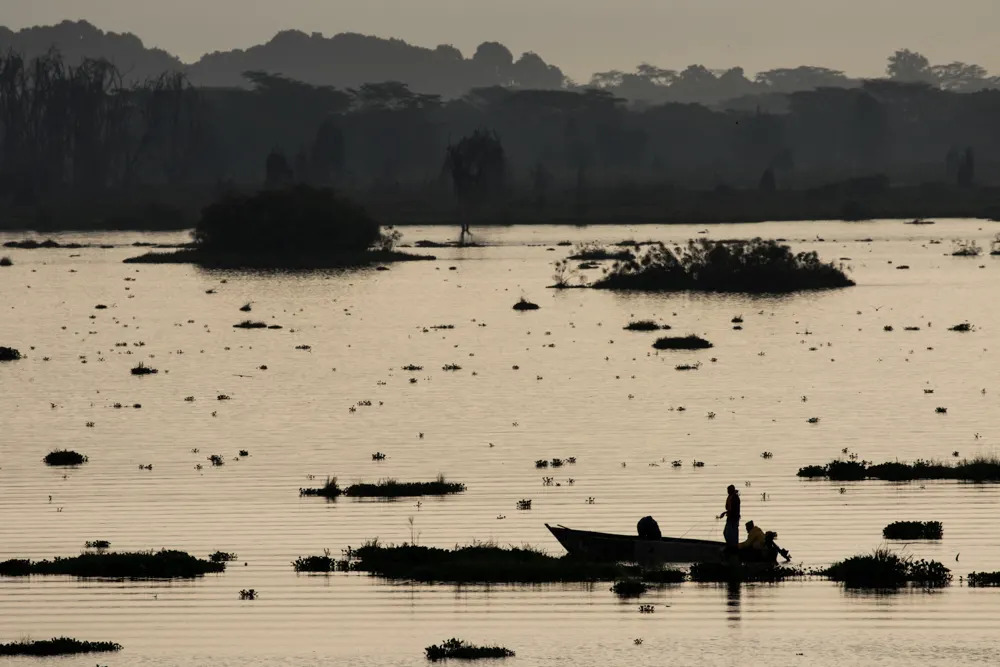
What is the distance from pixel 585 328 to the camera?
10669cm

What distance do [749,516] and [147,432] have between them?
2659cm

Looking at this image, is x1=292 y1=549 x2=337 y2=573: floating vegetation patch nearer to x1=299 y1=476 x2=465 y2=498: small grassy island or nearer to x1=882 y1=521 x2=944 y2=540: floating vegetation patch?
x1=299 y1=476 x2=465 y2=498: small grassy island

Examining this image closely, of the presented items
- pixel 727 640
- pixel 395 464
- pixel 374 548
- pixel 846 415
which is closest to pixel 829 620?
pixel 727 640

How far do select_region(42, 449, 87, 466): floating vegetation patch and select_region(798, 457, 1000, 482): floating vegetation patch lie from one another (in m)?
22.0

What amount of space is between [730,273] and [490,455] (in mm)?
76185

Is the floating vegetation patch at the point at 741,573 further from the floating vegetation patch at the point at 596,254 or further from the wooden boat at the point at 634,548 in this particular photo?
Answer: the floating vegetation patch at the point at 596,254

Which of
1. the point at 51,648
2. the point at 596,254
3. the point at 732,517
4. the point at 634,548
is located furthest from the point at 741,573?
the point at 596,254

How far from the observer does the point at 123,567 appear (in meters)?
40.1

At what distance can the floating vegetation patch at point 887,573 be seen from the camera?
37.9 m

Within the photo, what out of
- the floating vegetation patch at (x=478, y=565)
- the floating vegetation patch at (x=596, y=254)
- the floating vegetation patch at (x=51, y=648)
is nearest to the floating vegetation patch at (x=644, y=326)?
the floating vegetation patch at (x=596, y=254)

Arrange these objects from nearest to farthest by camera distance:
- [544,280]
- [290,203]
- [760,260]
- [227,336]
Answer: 1. [227,336]
2. [760,260]
3. [544,280]
4. [290,203]

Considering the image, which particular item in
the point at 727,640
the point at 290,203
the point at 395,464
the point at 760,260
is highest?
the point at 290,203

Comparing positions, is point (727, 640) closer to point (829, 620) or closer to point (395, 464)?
point (829, 620)

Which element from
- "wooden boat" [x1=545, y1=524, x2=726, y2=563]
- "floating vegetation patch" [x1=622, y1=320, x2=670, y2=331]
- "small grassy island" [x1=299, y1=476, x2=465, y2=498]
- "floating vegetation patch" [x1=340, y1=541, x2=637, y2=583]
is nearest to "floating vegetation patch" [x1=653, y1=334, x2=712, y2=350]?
"floating vegetation patch" [x1=622, y1=320, x2=670, y2=331]
